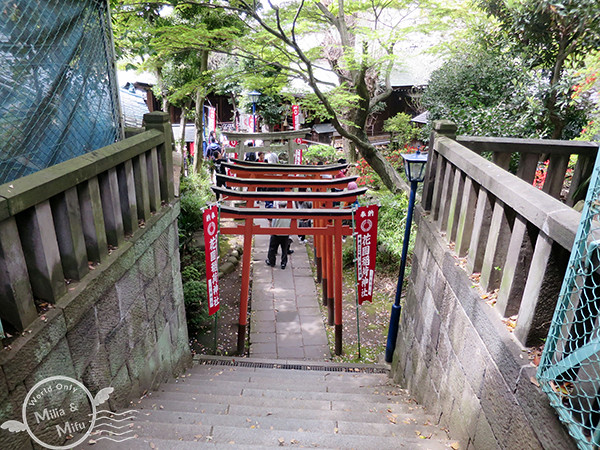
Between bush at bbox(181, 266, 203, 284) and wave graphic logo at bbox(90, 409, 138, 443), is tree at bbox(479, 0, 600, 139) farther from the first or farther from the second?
wave graphic logo at bbox(90, 409, 138, 443)

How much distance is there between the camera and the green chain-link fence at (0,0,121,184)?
2750 mm

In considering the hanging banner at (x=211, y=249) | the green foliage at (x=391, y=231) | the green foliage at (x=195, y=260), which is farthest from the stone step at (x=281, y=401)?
the green foliage at (x=391, y=231)

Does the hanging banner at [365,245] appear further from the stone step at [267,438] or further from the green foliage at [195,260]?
the green foliage at [195,260]

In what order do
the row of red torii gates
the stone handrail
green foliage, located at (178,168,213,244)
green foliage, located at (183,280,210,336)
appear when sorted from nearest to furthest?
the stone handrail < the row of red torii gates < green foliage, located at (183,280,210,336) < green foliage, located at (178,168,213,244)

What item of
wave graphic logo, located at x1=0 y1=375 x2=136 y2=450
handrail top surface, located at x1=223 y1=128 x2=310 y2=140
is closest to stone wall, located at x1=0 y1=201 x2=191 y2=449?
wave graphic logo, located at x1=0 y1=375 x2=136 y2=450

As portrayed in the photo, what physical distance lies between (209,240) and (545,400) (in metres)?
4.65

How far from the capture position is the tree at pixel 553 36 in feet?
22.9

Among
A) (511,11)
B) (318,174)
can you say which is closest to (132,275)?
(318,174)

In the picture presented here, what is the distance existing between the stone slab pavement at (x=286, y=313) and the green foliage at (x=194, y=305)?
3.34 feet

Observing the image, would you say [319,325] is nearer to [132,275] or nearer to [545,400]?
[132,275]

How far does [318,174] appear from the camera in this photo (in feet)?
27.9

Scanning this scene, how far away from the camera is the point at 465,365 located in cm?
308

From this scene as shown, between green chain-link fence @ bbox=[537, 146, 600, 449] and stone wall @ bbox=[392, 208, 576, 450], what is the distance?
101 millimetres

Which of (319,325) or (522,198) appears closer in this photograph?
(522,198)
